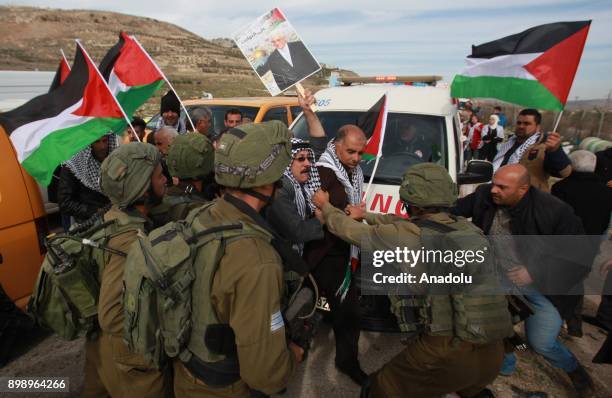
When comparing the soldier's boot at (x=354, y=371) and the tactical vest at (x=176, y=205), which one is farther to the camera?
the soldier's boot at (x=354, y=371)

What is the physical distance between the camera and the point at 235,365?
151 cm

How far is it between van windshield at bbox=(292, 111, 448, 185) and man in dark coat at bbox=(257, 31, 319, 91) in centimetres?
72

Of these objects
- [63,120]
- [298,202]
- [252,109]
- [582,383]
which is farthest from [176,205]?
[252,109]

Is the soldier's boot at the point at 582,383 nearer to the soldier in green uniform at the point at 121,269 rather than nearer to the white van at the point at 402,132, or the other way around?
the white van at the point at 402,132

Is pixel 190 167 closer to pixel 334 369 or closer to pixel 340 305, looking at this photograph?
pixel 340 305

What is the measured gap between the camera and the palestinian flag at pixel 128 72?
3334 mm

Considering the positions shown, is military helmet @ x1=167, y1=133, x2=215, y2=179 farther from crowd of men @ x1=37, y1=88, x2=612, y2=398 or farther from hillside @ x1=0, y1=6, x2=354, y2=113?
hillside @ x1=0, y1=6, x2=354, y2=113

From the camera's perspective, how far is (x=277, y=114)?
6969 mm

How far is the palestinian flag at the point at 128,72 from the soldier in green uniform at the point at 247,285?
2.33 meters

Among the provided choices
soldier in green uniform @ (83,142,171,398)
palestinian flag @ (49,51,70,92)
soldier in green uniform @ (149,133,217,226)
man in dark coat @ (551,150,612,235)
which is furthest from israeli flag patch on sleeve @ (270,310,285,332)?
man in dark coat @ (551,150,612,235)

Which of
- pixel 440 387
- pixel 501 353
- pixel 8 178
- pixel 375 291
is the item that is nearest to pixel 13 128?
pixel 8 178

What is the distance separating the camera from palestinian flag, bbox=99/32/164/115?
10.9ft

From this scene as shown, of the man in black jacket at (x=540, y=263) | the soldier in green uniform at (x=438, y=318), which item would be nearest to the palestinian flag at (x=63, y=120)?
the soldier in green uniform at (x=438, y=318)

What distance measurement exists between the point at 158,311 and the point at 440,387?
157 centimetres
